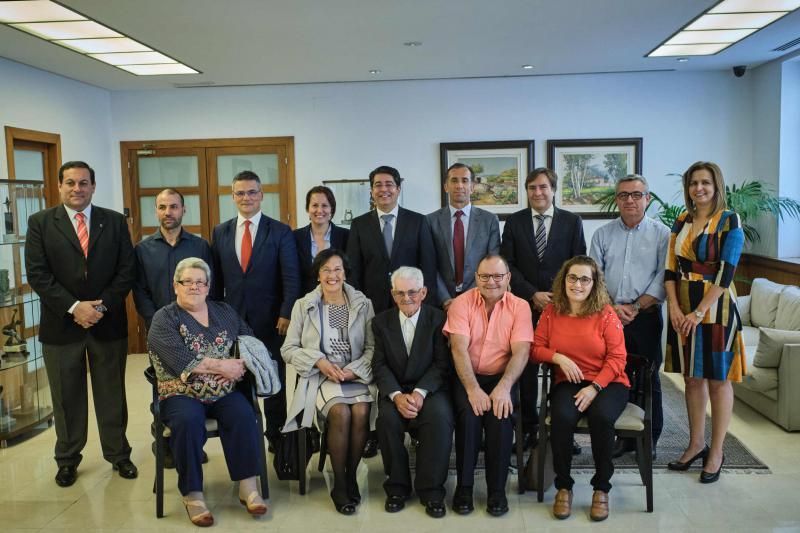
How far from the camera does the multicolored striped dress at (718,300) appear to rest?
136 inches

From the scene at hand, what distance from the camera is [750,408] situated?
15.8 ft

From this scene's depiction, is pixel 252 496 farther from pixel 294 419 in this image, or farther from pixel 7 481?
pixel 7 481

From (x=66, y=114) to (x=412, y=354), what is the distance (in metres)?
4.67

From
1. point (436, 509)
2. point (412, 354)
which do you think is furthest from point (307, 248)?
point (436, 509)

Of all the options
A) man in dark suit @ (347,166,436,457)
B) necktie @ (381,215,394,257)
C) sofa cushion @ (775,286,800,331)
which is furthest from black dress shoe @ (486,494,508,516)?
sofa cushion @ (775,286,800,331)

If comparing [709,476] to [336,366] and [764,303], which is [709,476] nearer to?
[336,366]

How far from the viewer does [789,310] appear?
16.8ft

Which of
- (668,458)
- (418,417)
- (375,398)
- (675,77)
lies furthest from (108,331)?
(675,77)

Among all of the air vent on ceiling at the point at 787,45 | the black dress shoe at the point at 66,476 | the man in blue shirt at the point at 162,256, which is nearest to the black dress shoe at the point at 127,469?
the black dress shoe at the point at 66,476

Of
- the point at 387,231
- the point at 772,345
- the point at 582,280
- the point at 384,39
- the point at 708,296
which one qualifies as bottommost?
the point at 772,345

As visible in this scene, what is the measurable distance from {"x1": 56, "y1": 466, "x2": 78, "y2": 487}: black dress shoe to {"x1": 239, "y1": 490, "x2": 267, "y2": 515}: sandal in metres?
1.13

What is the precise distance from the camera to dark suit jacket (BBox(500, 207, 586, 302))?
388 cm

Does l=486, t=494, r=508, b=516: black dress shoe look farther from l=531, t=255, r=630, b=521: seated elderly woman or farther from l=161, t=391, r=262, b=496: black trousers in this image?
l=161, t=391, r=262, b=496: black trousers

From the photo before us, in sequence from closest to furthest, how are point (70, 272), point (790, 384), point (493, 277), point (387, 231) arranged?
point (493, 277) < point (70, 272) < point (387, 231) < point (790, 384)
